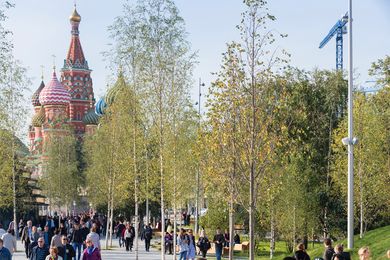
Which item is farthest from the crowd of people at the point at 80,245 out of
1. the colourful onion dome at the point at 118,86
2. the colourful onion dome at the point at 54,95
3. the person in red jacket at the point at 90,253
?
the colourful onion dome at the point at 54,95

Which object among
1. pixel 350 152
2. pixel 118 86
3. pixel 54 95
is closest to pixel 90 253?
pixel 350 152

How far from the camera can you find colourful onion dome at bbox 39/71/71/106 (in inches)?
4500

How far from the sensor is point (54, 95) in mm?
114625

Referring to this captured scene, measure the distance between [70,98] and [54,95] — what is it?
412 centimetres

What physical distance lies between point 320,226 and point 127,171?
12.0 metres

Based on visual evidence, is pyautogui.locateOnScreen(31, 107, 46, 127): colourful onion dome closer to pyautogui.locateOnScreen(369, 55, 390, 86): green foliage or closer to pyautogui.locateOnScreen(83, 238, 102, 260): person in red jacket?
pyautogui.locateOnScreen(369, 55, 390, 86): green foliage

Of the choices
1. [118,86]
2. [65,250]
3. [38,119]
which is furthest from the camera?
[38,119]

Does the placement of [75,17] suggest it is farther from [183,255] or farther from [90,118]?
[183,255]

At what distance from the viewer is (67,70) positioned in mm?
124938

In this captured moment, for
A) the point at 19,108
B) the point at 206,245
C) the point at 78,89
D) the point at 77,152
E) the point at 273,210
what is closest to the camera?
the point at 206,245

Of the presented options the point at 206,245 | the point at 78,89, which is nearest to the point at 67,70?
the point at 78,89

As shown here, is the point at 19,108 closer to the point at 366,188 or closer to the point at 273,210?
the point at 273,210

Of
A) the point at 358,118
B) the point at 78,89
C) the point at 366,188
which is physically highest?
the point at 78,89

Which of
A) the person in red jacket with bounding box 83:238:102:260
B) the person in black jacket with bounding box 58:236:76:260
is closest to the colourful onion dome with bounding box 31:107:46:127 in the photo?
the person in black jacket with bounding box 58:236:76:260
